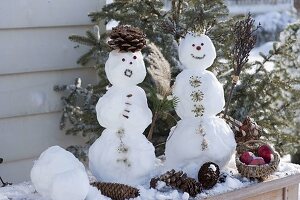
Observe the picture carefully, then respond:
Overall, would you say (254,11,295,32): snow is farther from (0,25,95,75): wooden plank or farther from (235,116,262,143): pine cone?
(235,116,262,143): pine cone

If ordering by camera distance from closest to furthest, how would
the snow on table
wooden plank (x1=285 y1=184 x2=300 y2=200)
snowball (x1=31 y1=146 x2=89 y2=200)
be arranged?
1. snowball (x1=31 y1=146 x2=89 y2=200)
2. the snow on table
3. wooden plank (x1=285 y1=184 x2=300 y2=200)

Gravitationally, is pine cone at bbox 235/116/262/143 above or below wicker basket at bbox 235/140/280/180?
above

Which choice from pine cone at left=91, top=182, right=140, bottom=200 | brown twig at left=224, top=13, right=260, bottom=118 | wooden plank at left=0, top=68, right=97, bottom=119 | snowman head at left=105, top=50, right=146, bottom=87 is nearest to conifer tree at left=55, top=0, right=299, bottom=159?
wooden plank at left=0, top=68, right=97, bottom=119

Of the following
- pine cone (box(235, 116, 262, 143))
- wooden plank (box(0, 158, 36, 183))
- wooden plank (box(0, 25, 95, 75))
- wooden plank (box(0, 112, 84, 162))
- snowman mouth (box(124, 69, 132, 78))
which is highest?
snowman mouth (box(124, 69, 132, 78))

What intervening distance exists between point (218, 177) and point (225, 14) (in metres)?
1.02

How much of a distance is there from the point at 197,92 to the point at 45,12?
1106 mm

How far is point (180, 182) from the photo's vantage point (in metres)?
1.61

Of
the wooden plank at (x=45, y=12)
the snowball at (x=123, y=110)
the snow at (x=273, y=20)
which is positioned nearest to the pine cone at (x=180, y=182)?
the snowball at (x=123, y=110)

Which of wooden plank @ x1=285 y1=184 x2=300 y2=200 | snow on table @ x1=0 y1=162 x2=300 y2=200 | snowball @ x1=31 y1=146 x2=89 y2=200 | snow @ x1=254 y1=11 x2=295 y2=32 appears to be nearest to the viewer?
snowball @ x1=31 y1=146 x2=89 y2=200

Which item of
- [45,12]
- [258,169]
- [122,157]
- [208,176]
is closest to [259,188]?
[258,169]

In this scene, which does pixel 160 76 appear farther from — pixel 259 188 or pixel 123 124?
pixel 259 188

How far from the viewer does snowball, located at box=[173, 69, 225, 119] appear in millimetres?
1705

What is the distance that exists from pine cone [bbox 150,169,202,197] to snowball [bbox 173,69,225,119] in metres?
0.21

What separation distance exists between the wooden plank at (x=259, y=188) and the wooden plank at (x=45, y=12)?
1.32 meters
